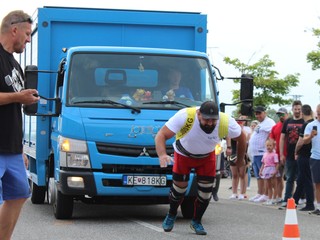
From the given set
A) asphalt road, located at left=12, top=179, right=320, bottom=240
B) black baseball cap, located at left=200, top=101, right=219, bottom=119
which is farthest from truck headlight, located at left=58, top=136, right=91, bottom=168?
black baseball cap, located at left=200, top=101, right=219, bottom=119

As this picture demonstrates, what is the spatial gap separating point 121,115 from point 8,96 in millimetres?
4725

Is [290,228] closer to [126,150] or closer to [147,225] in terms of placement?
[147,225]

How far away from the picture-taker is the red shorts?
9.62m

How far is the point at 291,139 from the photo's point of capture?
14.1 meters

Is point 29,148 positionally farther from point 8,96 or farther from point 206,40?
point 8,96

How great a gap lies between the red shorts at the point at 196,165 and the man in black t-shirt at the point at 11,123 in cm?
366

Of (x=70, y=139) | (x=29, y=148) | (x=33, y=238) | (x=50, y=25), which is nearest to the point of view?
(x=33, y=238)

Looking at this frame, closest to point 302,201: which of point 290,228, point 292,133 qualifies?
point 292,133

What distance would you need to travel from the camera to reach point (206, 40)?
Result: 12352mm

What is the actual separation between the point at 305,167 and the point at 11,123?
8.30m

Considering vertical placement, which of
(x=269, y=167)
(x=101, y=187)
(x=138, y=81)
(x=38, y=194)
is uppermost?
(x=138, y=81)

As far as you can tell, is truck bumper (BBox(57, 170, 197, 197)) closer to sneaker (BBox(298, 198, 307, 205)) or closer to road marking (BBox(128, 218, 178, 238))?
road marking (BBox(128, 218, 178, 238))

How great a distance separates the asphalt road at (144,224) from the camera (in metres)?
9.37

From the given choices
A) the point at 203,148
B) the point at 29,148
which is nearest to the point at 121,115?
the point at 203,148
